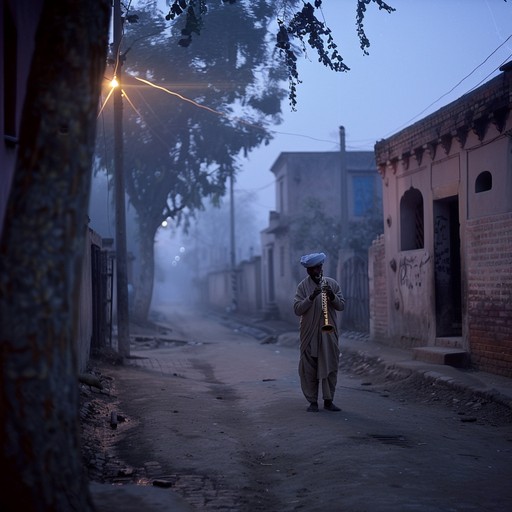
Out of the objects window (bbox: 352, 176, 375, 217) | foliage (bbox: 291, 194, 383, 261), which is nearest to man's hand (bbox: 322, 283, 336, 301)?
foliage (bbox: 291, 194, 383, 261)

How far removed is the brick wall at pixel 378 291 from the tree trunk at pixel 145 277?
13.7 m

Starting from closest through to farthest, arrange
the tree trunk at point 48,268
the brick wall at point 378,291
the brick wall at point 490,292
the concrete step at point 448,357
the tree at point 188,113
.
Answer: the tree trunk at point 48,268 < the brick wall at point 490,292 < the concrete step at point 448,357 < the brick wall at point 378,291 < the tree at point 188,113

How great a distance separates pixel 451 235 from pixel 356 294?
321 inches

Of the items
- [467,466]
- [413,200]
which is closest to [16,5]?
[467,466]

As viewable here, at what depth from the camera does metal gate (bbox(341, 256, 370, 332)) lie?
2125 centimetres

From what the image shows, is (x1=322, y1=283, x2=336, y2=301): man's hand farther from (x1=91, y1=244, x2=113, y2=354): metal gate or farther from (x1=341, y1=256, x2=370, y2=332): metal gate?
(x1=341, y1=256, x2=370, y2=332): metal gate

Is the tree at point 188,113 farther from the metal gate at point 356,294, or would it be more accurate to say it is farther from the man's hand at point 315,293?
the man's hand at point 315,293

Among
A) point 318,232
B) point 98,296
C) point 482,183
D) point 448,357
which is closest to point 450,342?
point 448,357

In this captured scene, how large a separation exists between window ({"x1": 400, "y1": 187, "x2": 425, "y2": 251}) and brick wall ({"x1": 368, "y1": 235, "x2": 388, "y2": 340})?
1.03 m

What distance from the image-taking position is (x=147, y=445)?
284 inches

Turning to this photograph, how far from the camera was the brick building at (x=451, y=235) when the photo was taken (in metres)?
10.9

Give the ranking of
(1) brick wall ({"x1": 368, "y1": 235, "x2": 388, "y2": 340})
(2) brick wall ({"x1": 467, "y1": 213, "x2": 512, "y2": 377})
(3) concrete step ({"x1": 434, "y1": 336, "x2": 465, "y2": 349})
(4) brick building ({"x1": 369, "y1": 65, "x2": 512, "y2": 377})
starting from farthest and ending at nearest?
(1) brick wall ({"x1": 368, "y1": 235, "x2": 388, "y2": 340}) < (3) concrete step ({"x1": 434, "y1": 336, "x2": 465, "y2": 349}) < (4) brick building ({"x1": 369, "y1": 65, "x2": 512, "y2": 377}) < (2) brick wall ({"x1": 467, "y1": 213, "x2": 512, "y2": 377})

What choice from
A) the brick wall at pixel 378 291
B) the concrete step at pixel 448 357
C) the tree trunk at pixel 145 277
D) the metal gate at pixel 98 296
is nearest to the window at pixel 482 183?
the concrete step at pixel 448 357

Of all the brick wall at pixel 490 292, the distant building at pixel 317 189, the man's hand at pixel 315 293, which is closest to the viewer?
the man's hand at pixel 315 293
